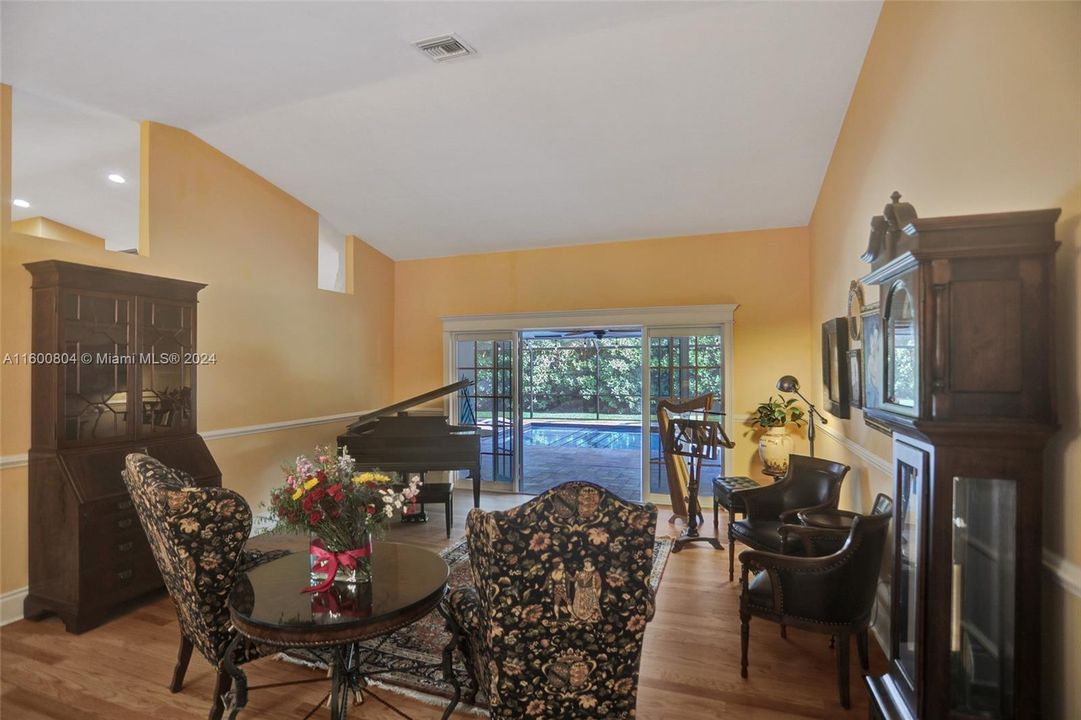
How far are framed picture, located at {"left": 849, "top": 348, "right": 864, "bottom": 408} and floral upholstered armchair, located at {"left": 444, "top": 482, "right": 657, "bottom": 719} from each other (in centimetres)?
233

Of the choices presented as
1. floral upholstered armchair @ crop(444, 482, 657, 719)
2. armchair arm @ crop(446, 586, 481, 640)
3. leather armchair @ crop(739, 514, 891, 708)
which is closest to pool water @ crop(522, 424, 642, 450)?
leather armchair @ crop(739, 514, 891, 708)

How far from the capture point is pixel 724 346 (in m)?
5.76

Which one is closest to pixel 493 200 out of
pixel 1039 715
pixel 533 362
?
pixel 1039 715

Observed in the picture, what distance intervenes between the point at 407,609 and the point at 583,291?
4.72 metres

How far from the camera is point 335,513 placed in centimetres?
217

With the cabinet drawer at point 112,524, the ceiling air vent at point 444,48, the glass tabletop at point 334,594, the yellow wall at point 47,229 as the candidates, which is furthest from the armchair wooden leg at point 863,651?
the yellow wall at point 47,229

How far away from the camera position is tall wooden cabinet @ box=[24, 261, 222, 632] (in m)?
3.26

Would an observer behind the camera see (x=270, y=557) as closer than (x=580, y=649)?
No

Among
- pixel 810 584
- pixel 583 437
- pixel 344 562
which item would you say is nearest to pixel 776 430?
pixel 810 584

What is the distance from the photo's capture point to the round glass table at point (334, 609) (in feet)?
6.25

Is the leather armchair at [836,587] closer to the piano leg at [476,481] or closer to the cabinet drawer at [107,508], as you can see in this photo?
the piano leg at [476,481]

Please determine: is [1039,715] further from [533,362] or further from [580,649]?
[533,362]

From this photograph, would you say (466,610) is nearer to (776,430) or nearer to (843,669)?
(843,669)

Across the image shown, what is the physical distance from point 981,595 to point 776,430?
12.8 feet
